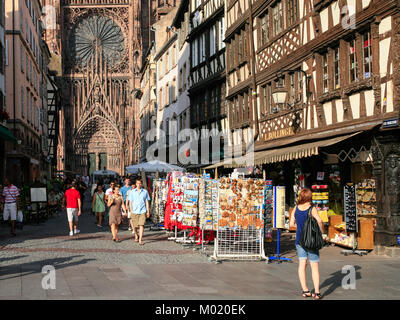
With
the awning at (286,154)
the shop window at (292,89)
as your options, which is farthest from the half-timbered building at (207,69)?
the shop window at (292,89)

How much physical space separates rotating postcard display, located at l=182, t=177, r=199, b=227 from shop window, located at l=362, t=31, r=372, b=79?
443cm

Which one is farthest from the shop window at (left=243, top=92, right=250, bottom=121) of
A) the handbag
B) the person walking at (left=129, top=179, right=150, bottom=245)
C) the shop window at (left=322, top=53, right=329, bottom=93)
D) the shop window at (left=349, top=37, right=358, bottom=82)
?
the handbag

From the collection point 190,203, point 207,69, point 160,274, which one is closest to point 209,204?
point 190,203

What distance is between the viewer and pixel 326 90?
15055mm

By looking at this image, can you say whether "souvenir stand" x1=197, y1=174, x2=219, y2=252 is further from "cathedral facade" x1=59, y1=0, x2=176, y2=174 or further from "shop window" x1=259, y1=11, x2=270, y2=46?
"cathedral facade" x1=59, y1=0, x2=176, y2=174

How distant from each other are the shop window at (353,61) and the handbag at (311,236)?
642cm

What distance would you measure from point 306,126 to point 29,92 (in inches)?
906

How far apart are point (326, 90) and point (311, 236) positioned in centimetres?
793

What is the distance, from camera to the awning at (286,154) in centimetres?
1334

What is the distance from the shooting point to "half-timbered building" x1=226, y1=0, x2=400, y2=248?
1209cm

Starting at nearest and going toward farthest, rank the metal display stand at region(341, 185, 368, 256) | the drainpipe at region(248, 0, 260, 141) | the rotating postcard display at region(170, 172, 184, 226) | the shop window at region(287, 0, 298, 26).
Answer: the metal display stand at region(341, 185, 368, 256) < the rotating postcard display at region(170, 172, 184, 226) < the shop window at region(287, 0, 298, 26) < the drainpipe at region(248, 0, 260, 141)

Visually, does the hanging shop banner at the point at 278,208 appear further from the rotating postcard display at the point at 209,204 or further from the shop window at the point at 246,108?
the shop window at the point at 246,108
